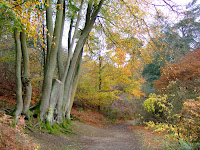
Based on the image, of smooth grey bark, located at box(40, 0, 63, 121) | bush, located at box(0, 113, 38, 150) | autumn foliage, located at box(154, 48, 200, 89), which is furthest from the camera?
autumn foliage, located at box(154, 48, 200, 89)

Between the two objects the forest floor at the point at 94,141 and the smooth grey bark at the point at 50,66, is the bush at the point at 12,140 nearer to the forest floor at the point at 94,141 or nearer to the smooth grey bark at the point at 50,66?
the forest floor at the point at 94,141

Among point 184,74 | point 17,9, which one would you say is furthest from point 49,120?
point 184,74

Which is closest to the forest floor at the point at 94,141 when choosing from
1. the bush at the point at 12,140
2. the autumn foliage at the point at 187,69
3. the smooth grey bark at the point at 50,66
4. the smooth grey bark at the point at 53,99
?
the smooth grey bark at the point at 53,99

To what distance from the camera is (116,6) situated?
29.1ft

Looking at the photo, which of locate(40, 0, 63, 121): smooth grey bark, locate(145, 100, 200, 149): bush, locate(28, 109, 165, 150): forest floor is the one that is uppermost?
locate(40, 0, 63, 121): smooth grey bark

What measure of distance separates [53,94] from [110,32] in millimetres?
5357

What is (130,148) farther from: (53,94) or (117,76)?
(117,76)

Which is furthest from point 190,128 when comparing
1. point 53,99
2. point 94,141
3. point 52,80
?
point 52,80

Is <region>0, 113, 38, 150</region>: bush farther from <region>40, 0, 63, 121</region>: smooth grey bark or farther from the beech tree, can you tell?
<region>40, 0, 63, 121</region>: smooth grey bark

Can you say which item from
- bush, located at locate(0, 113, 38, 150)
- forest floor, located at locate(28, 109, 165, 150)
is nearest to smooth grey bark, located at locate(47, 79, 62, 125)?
forest floor, located at locate(28, 109, 165, 150)

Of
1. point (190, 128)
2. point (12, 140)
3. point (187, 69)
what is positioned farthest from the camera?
point (187, 69)

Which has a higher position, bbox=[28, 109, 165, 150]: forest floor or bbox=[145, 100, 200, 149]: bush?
bbox=[145, 100, 200, 149]: bush

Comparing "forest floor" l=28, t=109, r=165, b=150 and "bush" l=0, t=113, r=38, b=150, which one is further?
"forest floor" l=28, t=109, r=165, b=150

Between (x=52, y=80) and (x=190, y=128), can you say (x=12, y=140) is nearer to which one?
(x=190, y=128)
